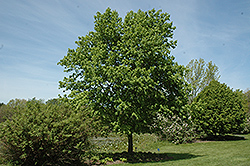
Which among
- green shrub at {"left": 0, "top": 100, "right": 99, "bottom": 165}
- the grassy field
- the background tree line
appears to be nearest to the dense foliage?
the grassy field

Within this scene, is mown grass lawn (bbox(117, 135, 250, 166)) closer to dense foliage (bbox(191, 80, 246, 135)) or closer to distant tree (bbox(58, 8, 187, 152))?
distant tree (bbox(58, 8, 187, 152))

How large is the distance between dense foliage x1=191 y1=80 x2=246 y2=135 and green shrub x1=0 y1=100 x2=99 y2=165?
9.40 metres

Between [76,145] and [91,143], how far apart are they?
2.02 feet

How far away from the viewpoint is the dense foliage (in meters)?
13.8

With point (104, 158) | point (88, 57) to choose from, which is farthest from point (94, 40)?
point (104, 158)

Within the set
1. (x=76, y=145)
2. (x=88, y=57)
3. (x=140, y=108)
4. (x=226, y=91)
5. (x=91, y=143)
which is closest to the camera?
(x=76, y=145)

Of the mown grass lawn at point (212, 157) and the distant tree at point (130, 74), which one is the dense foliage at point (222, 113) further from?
the distant tree at point (130, 74)

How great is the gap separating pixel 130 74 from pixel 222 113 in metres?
9.49

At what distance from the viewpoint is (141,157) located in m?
8.09

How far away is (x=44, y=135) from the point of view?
608 centimetres

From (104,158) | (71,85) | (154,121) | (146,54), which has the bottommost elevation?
(104,158)

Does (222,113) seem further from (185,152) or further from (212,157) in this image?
(212,157)

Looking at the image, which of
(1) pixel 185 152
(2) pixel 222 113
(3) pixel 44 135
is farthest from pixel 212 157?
(2) pixel 222 113

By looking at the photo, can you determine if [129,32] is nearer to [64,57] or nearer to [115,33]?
[115,33]
